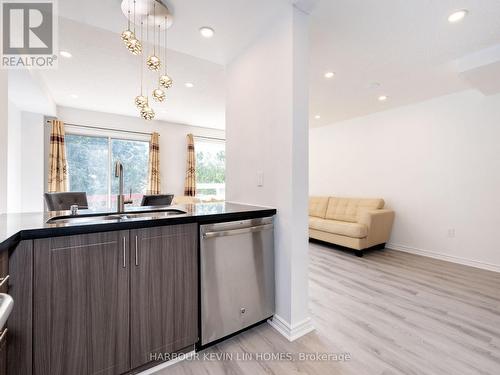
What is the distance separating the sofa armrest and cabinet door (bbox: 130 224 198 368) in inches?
122

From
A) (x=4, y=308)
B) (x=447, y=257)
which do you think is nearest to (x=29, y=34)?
(x=4, y=308)

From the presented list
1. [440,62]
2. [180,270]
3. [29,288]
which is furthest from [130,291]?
[440,62]

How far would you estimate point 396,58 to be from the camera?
2.57m

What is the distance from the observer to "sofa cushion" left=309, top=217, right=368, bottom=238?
3.57m

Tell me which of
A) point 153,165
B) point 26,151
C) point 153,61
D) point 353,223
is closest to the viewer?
point 153,61

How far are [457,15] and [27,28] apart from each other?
12.8 ft

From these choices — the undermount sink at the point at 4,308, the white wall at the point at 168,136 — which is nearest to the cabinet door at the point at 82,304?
the undermount sink at the point at 4,308

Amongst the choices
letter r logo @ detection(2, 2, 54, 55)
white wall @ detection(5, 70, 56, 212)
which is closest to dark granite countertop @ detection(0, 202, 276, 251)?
letter r logo @ detection(2, 2, 54, 55)

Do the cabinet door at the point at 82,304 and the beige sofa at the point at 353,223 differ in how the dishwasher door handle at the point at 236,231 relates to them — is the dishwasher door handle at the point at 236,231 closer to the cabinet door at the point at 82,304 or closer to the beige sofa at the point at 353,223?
the cabinet door at the point at 82,304

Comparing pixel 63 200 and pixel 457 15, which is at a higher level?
pixel 457 15

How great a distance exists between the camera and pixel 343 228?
3768mm

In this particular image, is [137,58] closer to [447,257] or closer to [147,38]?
[147,38]

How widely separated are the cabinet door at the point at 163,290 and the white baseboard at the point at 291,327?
676mm

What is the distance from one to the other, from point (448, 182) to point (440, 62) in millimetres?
1878
